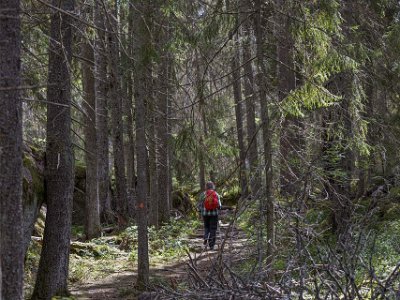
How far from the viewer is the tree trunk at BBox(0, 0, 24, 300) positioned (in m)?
6.41

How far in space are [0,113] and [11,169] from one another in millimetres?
655

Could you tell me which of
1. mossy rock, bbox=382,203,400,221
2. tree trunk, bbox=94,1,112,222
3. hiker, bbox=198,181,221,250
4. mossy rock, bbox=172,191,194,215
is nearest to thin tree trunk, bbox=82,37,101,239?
tree trunk, bbox=94,1,112,222

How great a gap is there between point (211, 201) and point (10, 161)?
24.8 feet

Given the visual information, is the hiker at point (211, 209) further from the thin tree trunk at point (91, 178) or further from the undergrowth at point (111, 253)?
the thin tree trunk at point (91, 178)

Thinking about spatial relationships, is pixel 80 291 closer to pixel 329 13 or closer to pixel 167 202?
pixel 329 13

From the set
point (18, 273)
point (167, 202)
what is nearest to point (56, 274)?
point (18, 273)

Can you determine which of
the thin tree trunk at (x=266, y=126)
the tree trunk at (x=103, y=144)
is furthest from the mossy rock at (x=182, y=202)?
the thin tree trunk at (x=266, y=126)

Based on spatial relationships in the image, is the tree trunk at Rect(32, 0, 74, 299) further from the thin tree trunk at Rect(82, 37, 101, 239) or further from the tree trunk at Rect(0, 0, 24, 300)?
the thin tree trunk at Rect(82, 37, 101, 239)

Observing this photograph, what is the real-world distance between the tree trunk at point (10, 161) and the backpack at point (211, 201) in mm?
7356

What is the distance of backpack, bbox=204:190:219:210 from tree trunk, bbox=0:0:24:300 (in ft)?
24.1

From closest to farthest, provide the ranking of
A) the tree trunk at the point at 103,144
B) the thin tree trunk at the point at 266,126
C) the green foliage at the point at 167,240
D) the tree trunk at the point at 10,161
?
the tree trunk at the point at 10,161 → the thin tree trunk at the point at 266,126 → the green foliage at the point at 167,240 → the tree trunk at the point at 103,144

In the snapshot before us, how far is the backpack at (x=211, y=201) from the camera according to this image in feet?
44.4

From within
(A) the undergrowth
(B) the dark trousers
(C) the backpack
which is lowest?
(A) the undergrowth

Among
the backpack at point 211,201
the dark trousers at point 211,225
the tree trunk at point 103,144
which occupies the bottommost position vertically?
the dark trousers at point 211,225
